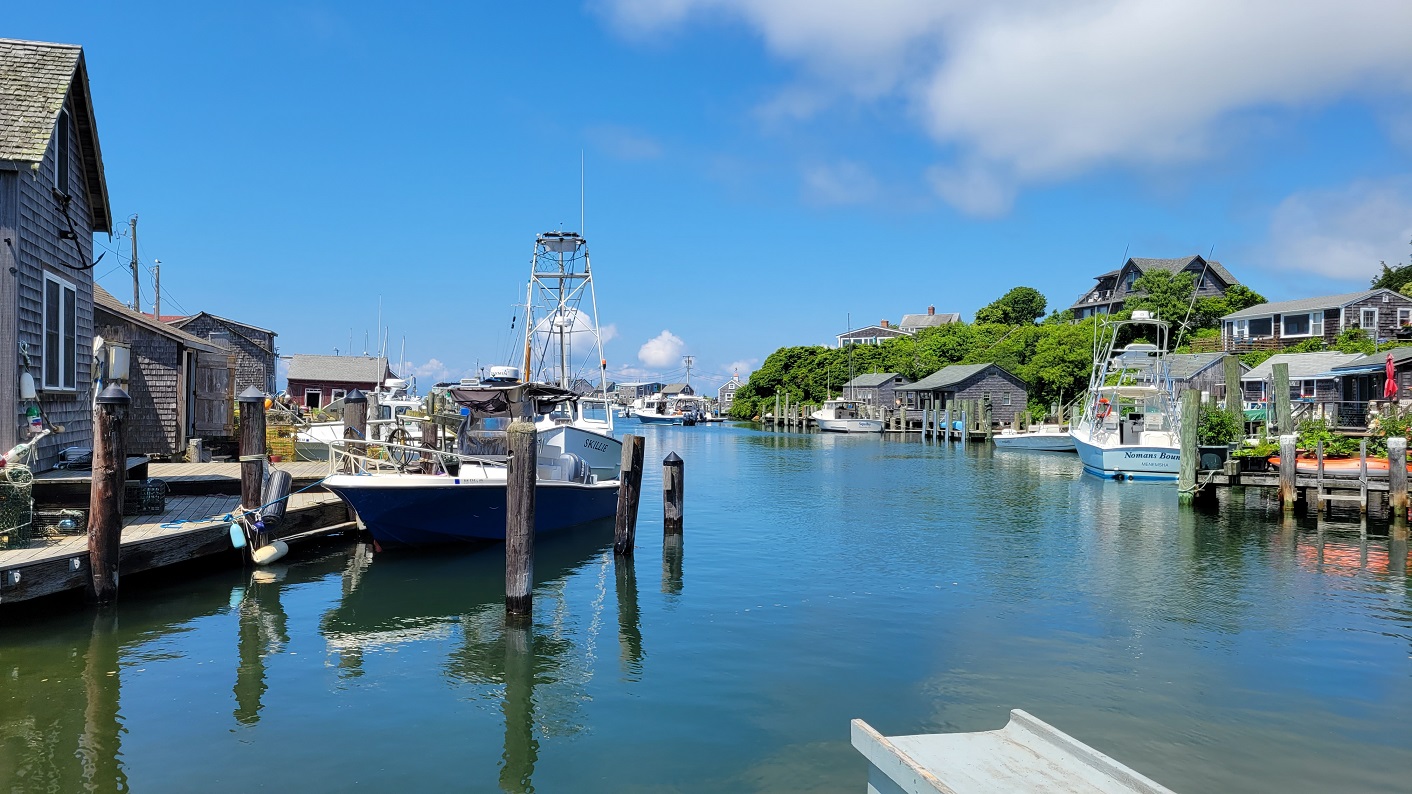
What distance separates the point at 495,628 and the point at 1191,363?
172 ft

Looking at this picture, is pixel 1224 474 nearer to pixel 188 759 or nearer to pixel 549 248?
pixel 549 248

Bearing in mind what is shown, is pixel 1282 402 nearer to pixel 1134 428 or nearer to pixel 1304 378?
pixel 1134 428

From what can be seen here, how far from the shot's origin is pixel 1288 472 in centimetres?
2177

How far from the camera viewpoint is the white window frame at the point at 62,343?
13805mm

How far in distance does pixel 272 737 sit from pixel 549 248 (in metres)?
20.4

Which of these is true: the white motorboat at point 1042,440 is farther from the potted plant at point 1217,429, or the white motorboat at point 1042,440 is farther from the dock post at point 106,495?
the dock post at point 106,495

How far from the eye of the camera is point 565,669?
35.8ft

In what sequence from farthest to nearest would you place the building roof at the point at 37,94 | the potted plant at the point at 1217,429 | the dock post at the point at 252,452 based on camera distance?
the potted plant at the point at 1217,429 < the dock post at the point at 252,452 < the building roof at the point at 37,94

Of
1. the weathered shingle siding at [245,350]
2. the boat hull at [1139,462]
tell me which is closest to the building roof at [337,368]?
the weathered shingle siding at [245,350]

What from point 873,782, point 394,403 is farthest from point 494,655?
point 394,403

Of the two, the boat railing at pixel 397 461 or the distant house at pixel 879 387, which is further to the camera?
the distant house at pixel 879 387

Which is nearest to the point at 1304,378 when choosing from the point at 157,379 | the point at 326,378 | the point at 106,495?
the point at 157,379

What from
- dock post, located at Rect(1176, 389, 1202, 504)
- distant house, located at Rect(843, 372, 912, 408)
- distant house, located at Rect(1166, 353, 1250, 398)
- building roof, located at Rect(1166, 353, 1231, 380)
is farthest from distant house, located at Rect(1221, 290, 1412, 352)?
dock post, located at Rect(1176, 389, 1202, 504)

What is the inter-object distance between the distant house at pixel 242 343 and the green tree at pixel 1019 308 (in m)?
72.8
